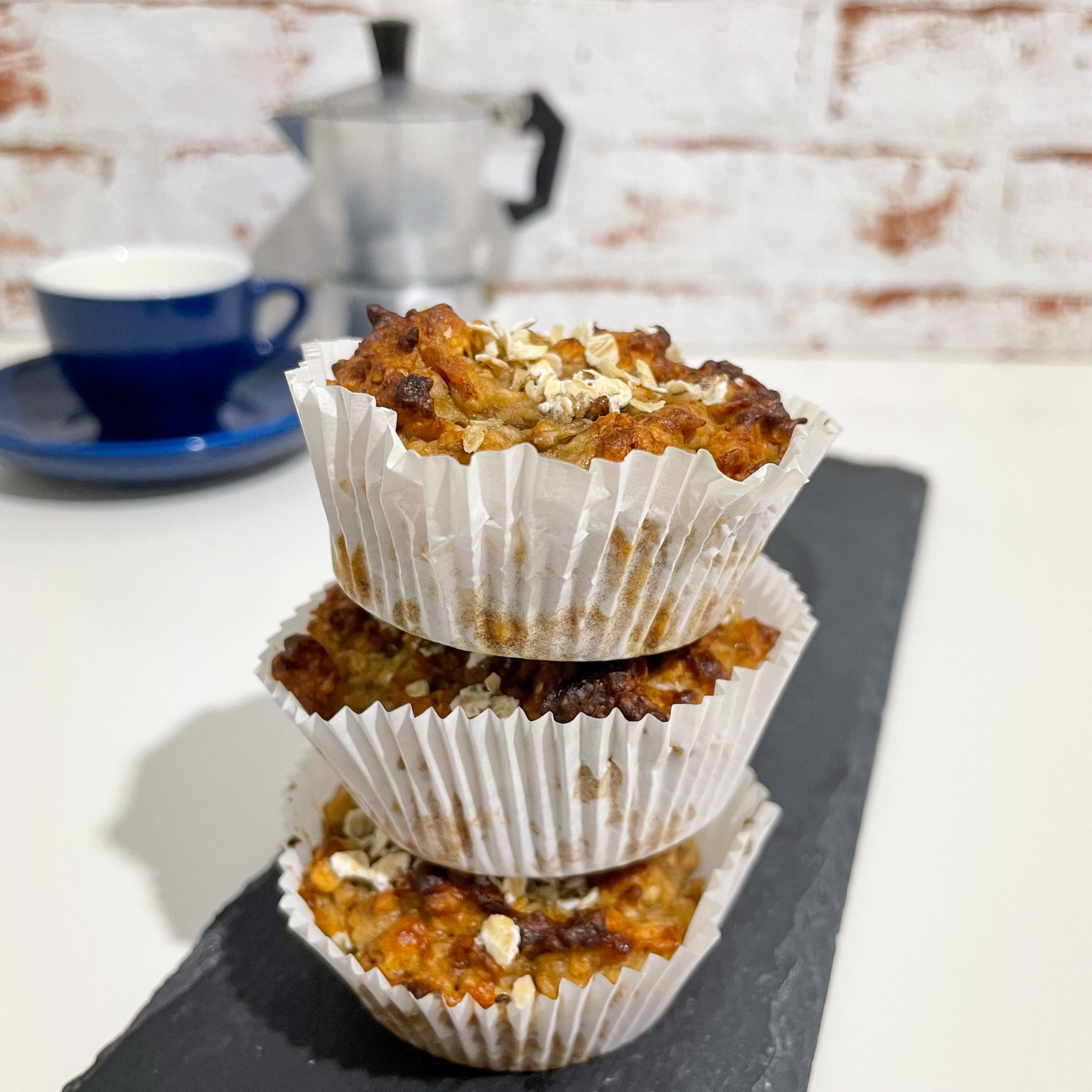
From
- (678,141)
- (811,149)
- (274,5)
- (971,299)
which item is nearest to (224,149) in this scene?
(274,5)

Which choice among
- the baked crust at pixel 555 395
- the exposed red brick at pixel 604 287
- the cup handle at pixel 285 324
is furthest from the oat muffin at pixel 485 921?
the exposed red brick at pixel 604 287

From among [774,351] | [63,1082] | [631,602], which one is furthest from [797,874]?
[774,351]

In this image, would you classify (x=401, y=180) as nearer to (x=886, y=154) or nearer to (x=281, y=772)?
(x=886, y=154)

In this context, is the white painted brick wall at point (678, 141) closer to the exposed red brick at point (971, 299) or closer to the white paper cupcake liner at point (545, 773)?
the exposed red brick at point (971, 299)

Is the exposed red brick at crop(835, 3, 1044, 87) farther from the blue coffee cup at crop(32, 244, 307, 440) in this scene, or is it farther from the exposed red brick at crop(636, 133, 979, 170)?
the blue coffee cup at crop(32, 244, 307, 440)

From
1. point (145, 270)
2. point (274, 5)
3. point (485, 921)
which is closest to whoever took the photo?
point (485, 921)

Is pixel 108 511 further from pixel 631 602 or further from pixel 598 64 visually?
pixel 598 64

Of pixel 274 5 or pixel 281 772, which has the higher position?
pixel 274 5
